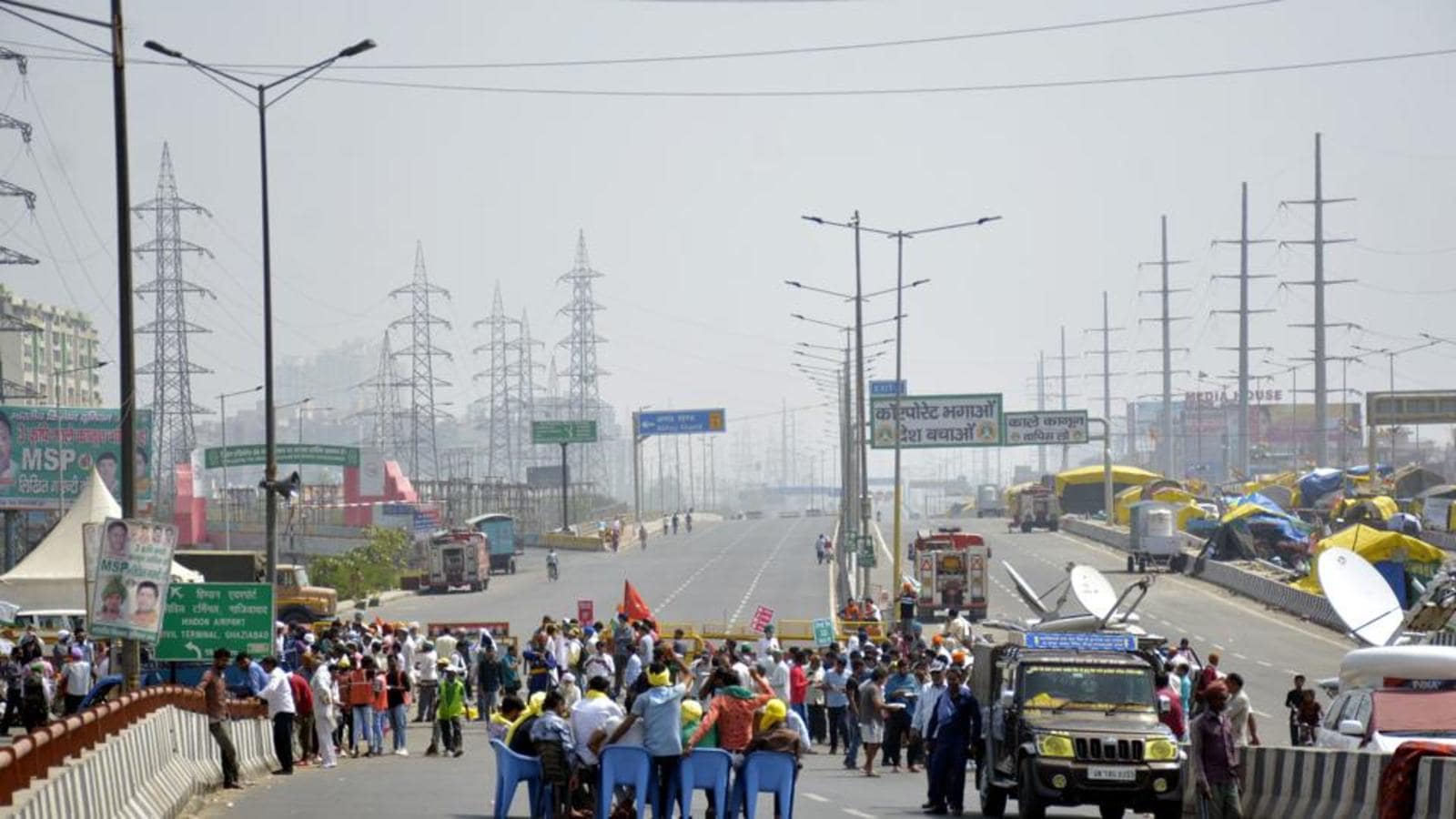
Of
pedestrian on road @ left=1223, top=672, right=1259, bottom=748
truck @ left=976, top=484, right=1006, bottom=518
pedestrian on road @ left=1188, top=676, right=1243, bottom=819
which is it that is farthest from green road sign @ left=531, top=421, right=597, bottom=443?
pedestrian on road @ left=1188, top=676, right=1243, bottom=819

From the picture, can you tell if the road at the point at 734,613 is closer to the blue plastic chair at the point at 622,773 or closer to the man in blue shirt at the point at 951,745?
the man in blue shirt at the point at 951,745

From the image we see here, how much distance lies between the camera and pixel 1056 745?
68.7 ft

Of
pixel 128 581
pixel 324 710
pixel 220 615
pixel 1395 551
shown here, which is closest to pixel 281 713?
pixel 324 710

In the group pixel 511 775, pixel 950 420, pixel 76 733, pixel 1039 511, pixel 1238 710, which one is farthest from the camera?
pixel 1039 511

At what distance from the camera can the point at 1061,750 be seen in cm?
2091

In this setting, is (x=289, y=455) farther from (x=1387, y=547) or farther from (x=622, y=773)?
(x=622, y=773)

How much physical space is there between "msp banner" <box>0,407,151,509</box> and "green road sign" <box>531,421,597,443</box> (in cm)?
6527

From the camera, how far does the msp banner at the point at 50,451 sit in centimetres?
7350

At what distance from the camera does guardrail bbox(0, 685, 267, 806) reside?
12.0 m

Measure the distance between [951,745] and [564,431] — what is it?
11820 cm

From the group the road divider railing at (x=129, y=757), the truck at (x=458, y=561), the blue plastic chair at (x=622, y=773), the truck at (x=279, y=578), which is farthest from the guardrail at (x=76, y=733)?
the truck at (x=458, y=561)

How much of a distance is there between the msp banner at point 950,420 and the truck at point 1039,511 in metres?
13.2

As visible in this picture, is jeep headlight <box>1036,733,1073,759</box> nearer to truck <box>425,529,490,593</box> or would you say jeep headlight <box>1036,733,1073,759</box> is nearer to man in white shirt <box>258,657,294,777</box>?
man in white shirt <box>258,657,294,777</box>

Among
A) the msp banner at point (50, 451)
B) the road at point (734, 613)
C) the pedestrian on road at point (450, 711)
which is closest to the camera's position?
the road at point (734, 613)
